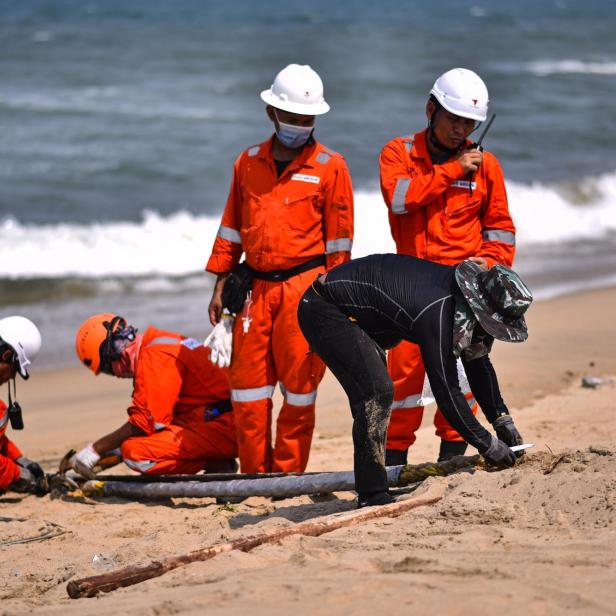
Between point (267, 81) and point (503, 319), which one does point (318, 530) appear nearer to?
point (503, 319)

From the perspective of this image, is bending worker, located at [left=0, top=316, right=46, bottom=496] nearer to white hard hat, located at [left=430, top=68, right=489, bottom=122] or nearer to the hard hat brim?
the hard hat brim

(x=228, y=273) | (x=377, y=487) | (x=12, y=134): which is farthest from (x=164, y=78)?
(x=377, y=487)

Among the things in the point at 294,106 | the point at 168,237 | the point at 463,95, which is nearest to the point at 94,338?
the point at 294,106

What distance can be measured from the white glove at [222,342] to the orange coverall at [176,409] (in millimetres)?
167

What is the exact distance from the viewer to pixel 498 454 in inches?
201

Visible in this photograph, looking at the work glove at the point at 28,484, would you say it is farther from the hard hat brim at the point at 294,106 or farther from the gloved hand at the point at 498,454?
the gloved hand at the point at 498,454

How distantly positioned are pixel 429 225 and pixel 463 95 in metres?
0.72

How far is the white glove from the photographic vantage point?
6.34m

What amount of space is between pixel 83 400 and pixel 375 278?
4.54 meters

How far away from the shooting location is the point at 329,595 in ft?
13.2

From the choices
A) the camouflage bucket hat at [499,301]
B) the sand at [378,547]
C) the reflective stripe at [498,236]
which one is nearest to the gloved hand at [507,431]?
the sand at [378,547]

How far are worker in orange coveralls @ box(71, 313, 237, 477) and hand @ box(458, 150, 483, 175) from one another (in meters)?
1.84

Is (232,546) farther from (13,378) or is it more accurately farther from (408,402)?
→ (13,378)

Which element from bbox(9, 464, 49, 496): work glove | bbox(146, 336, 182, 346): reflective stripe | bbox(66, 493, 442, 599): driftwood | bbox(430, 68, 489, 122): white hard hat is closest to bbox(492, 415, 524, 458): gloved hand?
bbox(66, 493, 442, 599): driftwood
